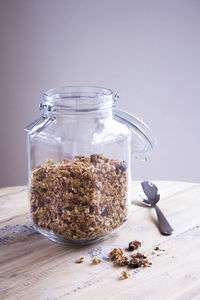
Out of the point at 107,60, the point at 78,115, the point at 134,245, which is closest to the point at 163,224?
the point at 134,245

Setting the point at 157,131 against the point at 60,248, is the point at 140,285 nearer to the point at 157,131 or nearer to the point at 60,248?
the point at 60,248

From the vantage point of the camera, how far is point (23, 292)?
33.2 inches

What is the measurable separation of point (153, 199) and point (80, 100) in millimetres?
393

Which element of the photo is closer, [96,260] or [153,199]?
[96,260]

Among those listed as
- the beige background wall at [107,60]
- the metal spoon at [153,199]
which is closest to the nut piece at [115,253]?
the metal spoon at [153,199]

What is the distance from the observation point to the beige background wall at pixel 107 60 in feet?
6.00

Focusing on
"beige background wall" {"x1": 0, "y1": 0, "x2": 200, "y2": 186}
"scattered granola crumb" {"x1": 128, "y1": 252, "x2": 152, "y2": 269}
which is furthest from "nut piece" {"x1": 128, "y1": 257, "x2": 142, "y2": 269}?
"beige background wall" {"x1": 0, "y1": 0, "x2": 200, "y2": 186}

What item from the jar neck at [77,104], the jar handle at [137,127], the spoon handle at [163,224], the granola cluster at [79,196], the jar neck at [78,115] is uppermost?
the jar neck at [77,104]

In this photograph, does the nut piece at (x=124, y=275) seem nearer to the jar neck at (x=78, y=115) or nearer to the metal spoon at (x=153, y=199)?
the metal spoon at (x=153, y=199)

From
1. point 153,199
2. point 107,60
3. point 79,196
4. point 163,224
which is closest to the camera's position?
point 79,196

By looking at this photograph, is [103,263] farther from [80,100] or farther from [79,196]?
[80,100]

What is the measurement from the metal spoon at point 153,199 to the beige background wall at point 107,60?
2.55 feet

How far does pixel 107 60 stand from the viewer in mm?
1964

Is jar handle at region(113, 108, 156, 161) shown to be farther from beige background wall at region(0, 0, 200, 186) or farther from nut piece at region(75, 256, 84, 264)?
beige background wall at region(0, 0, 200, 186)
